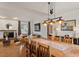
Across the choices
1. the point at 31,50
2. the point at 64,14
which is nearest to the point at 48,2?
the point at 64,14

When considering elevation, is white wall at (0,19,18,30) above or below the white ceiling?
below

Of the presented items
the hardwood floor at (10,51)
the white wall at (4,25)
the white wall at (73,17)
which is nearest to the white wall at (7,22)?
the white wall at (4,25)

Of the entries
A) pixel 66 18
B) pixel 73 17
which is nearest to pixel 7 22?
pixel 66 18

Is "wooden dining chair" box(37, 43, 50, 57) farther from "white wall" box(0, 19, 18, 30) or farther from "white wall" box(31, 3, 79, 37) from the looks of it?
"white wall" box(0, 19, 18, 30)

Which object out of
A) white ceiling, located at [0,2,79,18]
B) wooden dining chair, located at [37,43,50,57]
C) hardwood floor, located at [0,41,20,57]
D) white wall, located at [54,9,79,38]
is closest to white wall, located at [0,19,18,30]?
white ceiling, located at [0,2,79,18]

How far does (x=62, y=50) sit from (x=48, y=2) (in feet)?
3.45

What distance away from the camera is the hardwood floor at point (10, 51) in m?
2.48

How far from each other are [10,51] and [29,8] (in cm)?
103

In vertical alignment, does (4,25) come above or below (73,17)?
below

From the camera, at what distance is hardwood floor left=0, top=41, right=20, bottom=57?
97.5 inches

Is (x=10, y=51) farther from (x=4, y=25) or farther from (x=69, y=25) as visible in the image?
(x=69, y=25)

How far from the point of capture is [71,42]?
2.55 metres

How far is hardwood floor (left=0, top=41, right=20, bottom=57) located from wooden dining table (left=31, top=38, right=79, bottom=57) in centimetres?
50

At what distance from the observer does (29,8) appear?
251 cm
